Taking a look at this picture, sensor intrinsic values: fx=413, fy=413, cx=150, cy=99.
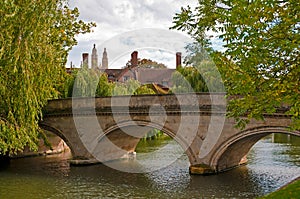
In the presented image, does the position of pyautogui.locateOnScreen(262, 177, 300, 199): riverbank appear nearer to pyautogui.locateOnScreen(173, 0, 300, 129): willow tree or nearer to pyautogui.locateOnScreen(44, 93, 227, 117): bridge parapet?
pyautogui.locateOnScreen(173, 0, 300, 129): willow tree

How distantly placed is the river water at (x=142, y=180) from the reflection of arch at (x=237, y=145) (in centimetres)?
52

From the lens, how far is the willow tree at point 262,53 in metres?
7.80

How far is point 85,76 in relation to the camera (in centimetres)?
3184

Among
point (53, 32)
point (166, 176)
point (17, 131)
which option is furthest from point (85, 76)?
point (17, 131)

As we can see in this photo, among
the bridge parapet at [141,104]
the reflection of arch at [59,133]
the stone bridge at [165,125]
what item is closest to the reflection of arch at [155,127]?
the stone bridge at [165,125]

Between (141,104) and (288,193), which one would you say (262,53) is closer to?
(288,193)

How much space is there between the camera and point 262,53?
821 cm

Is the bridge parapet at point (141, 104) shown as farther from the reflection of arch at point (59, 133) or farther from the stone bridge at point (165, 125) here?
the reflection of arch at point (59, 133)

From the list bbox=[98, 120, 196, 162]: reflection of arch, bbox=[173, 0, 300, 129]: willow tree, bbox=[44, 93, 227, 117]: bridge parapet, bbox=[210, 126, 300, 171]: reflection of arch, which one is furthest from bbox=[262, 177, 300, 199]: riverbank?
bbox=[98, 120, 196, 162]: reflection of arch

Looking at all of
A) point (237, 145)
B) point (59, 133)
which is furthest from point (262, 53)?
point (59, 133)

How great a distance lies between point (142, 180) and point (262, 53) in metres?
12.0

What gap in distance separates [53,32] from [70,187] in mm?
6755

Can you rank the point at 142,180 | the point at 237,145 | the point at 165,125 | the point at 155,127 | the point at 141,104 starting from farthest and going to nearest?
the point at 141,104 < the point at 155,127 < the point at 165,125 < the point at 237,145 < the point at 142,180

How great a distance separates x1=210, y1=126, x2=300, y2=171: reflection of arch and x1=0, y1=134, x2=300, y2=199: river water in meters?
0.52
